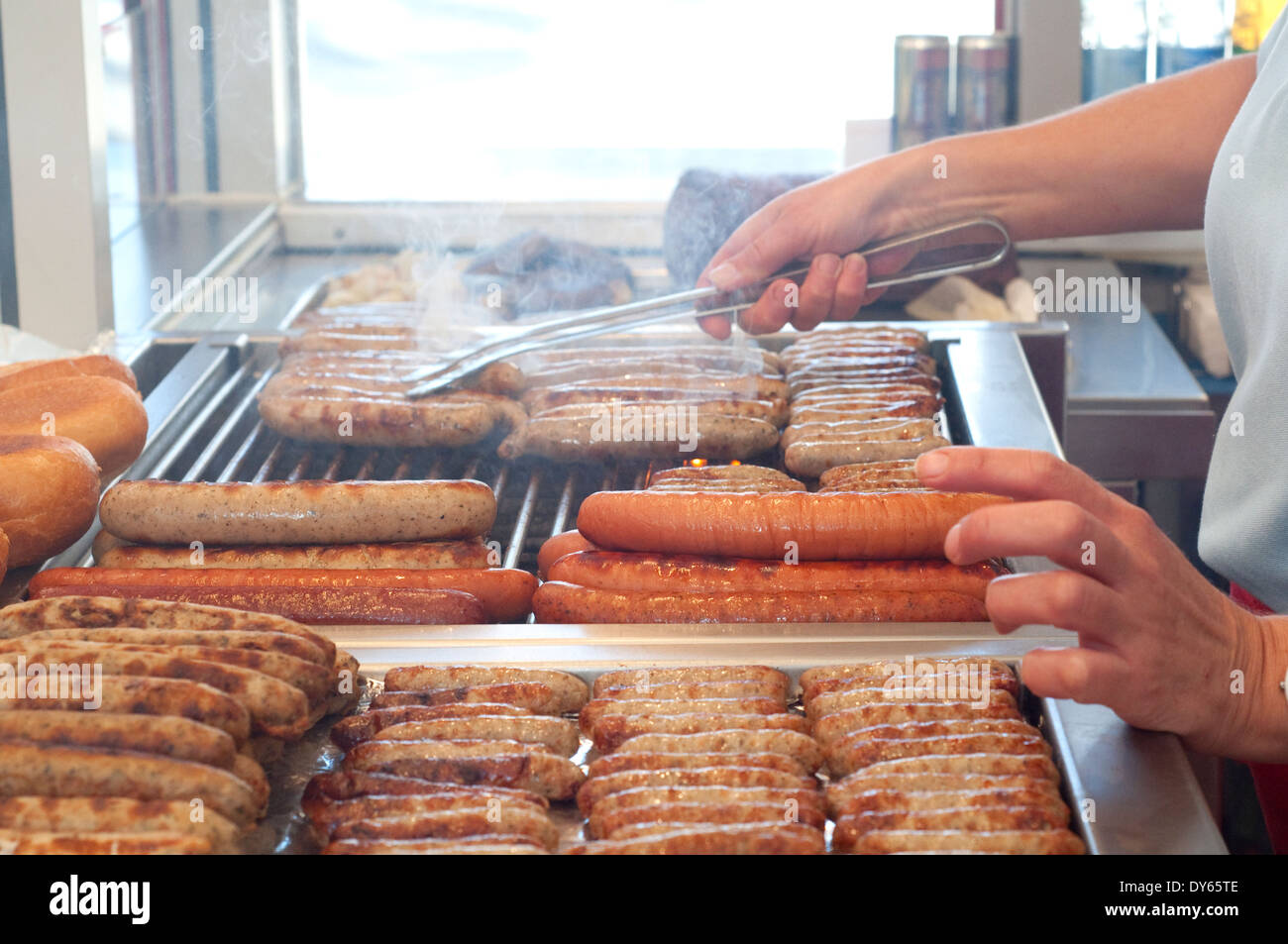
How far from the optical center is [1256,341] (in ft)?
7.59

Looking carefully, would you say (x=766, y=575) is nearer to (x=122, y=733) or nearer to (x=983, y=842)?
(x=983, y=842)

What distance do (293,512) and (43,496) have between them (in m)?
0.44

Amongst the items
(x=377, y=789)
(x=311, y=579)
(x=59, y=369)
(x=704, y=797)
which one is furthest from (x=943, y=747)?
(x=59, y=369)

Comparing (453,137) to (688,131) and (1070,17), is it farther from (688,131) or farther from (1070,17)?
(1070,17)

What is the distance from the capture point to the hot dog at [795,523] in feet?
7.28

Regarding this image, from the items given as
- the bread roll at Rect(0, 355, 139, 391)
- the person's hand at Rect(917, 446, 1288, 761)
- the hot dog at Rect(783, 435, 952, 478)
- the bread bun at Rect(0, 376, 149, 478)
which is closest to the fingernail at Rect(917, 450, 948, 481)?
the person's hand at Rect(917, 446, 1288, 761)

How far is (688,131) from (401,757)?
17.8 feet

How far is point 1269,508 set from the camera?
7.07ft

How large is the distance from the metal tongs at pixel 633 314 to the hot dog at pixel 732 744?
4.69 feet

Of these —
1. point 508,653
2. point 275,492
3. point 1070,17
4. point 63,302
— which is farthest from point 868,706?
point 1070,17

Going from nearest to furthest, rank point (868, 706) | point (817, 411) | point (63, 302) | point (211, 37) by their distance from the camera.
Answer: point (868, 706) → point (817, 411) → point (63, 302) → point (211, 37)

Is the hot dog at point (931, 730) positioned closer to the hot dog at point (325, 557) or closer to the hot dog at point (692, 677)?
the hot dog at point (692, 677)

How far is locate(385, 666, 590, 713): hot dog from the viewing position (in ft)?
6.38
